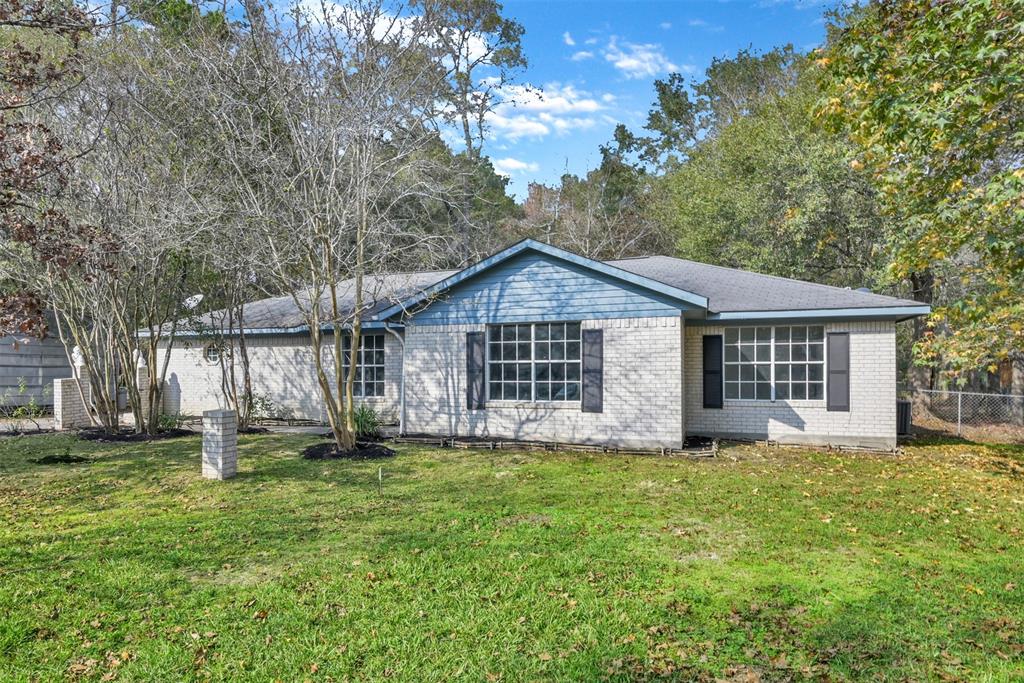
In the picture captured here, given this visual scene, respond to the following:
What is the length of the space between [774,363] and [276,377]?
12.3 m

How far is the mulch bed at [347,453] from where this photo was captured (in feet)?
35.7

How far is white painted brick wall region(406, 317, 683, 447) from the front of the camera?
38.0 ft

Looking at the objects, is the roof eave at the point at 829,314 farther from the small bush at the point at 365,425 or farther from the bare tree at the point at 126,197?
the bare tree at the point at 126,197

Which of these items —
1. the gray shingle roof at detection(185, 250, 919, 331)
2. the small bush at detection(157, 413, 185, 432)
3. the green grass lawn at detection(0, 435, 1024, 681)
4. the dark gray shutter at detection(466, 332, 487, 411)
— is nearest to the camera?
the green grass lawn at detection(0, 435, 1024, 681)

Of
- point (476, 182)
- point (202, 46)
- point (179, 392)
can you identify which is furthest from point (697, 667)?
point (476, 182)

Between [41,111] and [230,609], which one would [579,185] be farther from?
[230,609]

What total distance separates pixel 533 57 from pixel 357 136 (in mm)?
18433

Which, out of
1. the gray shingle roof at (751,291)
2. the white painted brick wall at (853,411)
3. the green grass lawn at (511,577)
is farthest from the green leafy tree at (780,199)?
the green grass lawn at (511,577)

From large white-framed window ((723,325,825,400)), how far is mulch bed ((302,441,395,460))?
7.13 metres

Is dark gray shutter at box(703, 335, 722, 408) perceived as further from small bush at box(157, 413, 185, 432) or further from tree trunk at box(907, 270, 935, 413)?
small bush at box(157, 413, 185, 432)

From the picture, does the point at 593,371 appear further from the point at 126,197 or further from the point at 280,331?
the point at 126,197

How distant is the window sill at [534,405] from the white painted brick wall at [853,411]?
3.30 meters

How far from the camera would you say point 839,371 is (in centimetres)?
1197

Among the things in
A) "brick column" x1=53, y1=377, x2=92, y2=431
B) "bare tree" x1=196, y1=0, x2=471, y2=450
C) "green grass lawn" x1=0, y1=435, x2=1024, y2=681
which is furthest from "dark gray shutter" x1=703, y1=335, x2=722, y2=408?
"brick column" x1=53, y1=377, x2=92, y2=431
